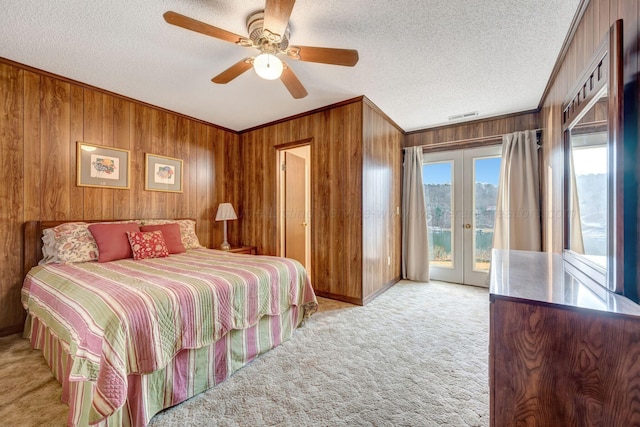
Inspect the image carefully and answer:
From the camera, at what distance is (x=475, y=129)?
12.7 feet

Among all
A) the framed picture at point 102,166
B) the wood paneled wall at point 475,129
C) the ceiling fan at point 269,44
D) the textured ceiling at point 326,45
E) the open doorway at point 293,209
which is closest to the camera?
the ceiling fan at point 269,44

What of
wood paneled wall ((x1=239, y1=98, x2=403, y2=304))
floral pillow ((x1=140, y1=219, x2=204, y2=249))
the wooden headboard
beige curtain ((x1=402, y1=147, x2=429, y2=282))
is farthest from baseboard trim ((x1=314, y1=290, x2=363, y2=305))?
the wooden headboard

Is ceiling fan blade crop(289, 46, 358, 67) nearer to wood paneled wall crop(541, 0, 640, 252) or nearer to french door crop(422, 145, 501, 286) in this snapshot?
wood paneled wall crop(541, 0, 640, 252)

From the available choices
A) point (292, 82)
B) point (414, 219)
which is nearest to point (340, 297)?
point (414, 219)

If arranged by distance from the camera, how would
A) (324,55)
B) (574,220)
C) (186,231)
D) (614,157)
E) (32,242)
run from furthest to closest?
(186,231), (32,242), (324,55), (574,220), (614,157)

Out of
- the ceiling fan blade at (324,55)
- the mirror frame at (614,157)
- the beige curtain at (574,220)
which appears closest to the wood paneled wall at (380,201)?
the ceiling fan blade at (324,55)

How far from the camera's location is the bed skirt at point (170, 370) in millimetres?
1298

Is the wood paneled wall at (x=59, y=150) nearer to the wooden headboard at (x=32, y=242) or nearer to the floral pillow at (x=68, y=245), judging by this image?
the wooden headboard at (x=32, y=242)

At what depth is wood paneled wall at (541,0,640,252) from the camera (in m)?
1.07

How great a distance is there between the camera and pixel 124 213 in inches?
125

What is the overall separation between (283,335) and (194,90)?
2848 mm

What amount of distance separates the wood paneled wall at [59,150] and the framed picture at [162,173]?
69 mm

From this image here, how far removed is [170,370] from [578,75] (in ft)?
10.7

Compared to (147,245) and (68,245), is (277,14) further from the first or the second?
(68,245)
